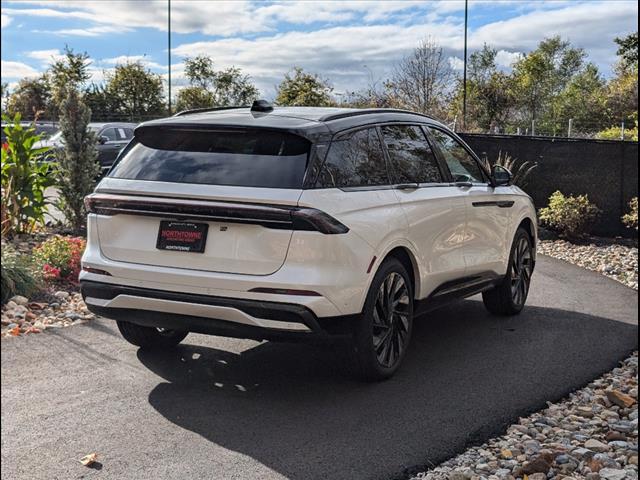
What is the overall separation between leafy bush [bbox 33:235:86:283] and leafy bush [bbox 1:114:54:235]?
1947 millimetres

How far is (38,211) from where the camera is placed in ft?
34.1

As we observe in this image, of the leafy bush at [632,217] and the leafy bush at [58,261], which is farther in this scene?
the leafy bush at [632,217]

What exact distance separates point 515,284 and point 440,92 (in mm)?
9517

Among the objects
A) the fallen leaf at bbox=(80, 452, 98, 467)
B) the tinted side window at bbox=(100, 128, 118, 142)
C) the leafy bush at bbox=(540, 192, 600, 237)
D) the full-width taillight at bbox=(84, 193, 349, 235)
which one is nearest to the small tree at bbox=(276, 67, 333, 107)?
the full-width taillight at bbox=(84, 193, 349, 235)

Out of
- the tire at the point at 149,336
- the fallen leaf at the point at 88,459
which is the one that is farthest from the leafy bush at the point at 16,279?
the fallen leaf at the point at 88,459

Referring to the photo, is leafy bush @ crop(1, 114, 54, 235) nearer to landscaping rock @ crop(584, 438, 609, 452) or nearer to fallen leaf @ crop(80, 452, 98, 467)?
fallen leaf @ crop(80, 452, 98, 467)

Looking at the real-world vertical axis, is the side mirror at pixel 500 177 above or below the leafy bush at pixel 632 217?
above

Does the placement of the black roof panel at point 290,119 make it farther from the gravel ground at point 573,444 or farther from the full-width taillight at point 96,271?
the gravel ground at point 573,444

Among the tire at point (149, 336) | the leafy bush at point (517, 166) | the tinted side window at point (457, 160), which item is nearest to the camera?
the tire at point (149, 336)

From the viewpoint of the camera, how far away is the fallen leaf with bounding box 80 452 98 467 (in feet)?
12.1

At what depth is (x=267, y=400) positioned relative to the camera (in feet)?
15.4

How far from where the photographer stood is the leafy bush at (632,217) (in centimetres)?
1195

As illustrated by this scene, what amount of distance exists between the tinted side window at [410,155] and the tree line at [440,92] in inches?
54.3

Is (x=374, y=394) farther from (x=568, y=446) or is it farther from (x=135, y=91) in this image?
(x=135, y=91)
